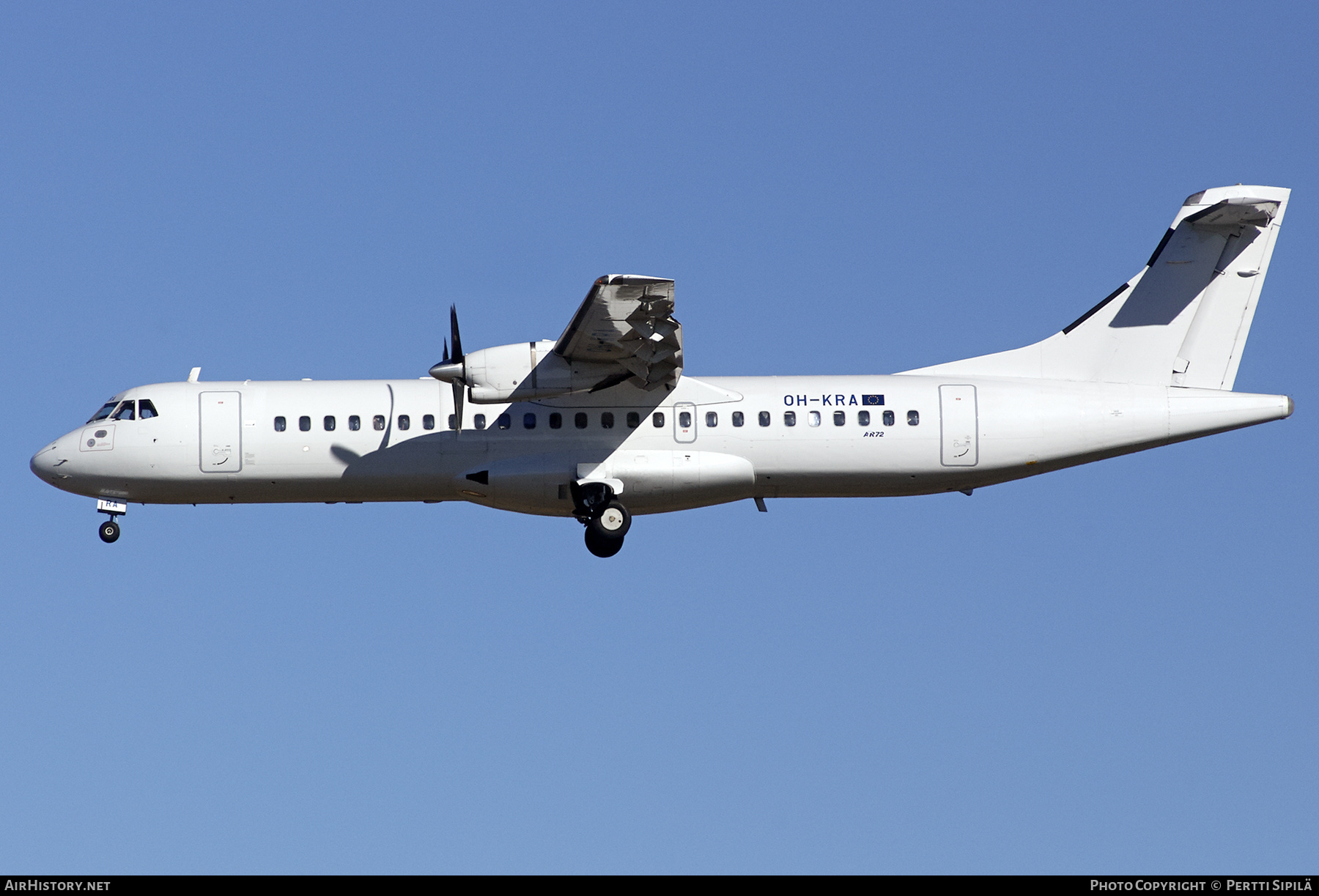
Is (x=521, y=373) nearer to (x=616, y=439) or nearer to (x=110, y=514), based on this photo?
(x=616, y=439)

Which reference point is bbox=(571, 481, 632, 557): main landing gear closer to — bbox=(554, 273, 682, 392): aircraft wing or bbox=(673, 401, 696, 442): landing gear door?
bbox=(673, 401, 696, 442): landing gear door

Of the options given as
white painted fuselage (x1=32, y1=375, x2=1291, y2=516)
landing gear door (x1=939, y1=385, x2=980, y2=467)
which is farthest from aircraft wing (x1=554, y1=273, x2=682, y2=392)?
landing gear door (x1=939, y1=385, x2=980, y2=467)

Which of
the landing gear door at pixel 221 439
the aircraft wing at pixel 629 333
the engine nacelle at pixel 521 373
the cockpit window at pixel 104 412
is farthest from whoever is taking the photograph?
the cockpit window at pixel 104 412

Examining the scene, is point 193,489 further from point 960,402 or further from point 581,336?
point 960,402

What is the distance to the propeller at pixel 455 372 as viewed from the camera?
23016mm

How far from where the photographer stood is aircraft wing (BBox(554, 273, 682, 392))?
70.7ft

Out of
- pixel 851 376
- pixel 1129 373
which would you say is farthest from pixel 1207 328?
pixel 851 376

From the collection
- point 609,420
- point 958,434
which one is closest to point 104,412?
point 609,420

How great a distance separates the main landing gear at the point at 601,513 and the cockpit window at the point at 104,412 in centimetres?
810

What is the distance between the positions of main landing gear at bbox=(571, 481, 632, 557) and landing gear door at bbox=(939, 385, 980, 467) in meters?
5.36

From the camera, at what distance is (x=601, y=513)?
24.4 metres

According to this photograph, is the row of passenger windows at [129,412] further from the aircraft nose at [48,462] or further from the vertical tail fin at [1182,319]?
the vertical tail fin at [1182,319]

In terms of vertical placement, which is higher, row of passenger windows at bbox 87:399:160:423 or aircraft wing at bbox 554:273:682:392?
aircraft wing at bbox 554:273:682:392

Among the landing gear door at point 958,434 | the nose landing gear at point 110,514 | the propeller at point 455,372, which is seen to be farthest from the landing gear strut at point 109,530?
the landing gear door at point 958,434
